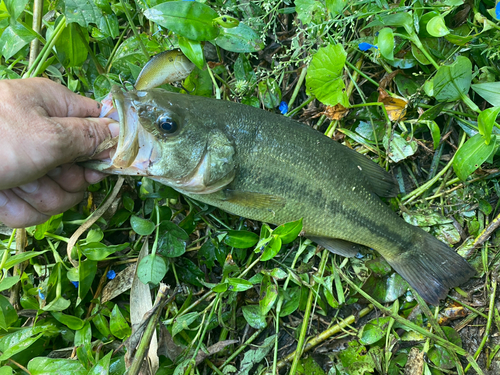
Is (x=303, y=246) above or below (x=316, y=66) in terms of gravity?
below

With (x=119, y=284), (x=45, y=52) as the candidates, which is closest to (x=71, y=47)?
(x=45, y=52)

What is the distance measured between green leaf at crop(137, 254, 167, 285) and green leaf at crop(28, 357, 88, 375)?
611 millimetres

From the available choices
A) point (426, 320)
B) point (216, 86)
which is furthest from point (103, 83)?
point (426, 320)

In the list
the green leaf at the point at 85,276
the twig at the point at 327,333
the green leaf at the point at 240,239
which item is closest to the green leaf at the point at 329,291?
the twig at the point at 327,333

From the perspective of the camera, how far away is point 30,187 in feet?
6.51

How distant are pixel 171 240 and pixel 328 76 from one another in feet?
5.04

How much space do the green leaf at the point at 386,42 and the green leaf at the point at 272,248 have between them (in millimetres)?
1364

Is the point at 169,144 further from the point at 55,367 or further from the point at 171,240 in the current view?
the point at 55,367

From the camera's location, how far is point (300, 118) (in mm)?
2555

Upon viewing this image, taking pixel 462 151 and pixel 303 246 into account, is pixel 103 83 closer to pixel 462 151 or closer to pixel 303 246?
pixel 303 246

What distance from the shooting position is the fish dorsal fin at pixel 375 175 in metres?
2.32

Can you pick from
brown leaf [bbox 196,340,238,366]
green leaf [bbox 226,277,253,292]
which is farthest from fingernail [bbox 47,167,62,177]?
brown leaf [bbox 196,340,238,366]

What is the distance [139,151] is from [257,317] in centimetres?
137

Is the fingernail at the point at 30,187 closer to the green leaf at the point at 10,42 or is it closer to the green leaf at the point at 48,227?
the green leaf at the point at 48,227
